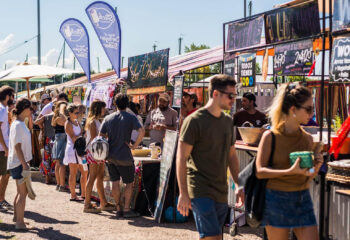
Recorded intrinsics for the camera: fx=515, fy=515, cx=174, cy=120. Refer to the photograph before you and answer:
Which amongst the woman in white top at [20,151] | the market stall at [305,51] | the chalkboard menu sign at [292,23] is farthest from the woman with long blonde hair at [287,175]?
the woman in white top at [20,151]

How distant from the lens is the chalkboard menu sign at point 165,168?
7.44 m

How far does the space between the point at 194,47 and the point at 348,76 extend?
129 ft

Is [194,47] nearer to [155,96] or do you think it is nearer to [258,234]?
[155,96]

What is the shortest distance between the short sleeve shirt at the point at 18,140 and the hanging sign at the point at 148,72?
3.66 meters

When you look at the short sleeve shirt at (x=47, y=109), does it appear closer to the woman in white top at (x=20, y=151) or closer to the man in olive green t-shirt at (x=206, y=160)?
the woman in white top at (x=20, y=151)

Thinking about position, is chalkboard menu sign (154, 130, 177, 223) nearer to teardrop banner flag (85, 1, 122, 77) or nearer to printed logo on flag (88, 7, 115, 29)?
teardrop banner flag (85, 1, 122, 77)

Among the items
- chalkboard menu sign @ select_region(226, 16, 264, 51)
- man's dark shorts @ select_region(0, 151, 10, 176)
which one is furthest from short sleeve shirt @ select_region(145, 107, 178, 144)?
man's dark shorts @ select_region(0, 151, 10, 176)

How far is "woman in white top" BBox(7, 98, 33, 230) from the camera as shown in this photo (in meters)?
6.81

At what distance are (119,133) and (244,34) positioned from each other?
7.57 ft

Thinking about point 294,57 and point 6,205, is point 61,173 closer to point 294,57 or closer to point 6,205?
point 6,205

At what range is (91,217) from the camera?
8.02 m

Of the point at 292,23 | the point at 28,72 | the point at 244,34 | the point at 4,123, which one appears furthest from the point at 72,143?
the point at 28,72

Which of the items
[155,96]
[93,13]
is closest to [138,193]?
[93,13]

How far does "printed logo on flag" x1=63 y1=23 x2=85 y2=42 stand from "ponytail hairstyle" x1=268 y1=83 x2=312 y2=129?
37.5 feet
